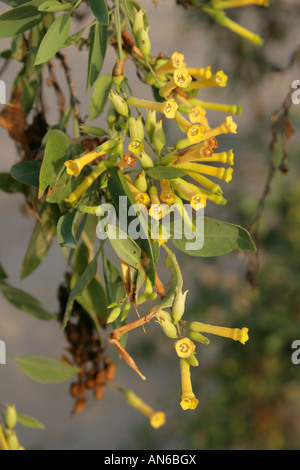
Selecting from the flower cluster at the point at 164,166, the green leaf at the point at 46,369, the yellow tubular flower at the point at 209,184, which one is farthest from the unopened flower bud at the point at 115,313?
the green leaf at the point at 46,369

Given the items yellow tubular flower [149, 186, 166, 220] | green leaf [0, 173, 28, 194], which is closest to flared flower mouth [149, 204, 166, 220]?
yellow tubular flower [149, 186, 166, 220]

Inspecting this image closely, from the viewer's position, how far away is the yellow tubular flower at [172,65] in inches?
16.6

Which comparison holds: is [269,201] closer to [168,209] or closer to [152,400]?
[152,400]

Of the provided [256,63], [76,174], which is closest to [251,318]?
[256,63]

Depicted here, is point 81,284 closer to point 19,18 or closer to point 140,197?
point 140,197

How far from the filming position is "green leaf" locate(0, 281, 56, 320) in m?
0.57

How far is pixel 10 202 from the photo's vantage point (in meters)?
1.96

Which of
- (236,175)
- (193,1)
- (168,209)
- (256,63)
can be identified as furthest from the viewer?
(236,175)

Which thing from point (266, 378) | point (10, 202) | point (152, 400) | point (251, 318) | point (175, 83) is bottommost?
point (152, 400)

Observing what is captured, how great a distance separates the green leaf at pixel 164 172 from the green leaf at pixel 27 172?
0.11 meters

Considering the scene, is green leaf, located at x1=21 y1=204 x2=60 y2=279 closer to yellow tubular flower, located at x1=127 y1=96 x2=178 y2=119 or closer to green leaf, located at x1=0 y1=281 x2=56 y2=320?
green leaf, located at x1=0 y1=281 x2=56 y2=320

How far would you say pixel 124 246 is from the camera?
0.35 metres

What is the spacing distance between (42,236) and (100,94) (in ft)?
0.47

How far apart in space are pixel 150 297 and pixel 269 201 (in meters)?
1.03
